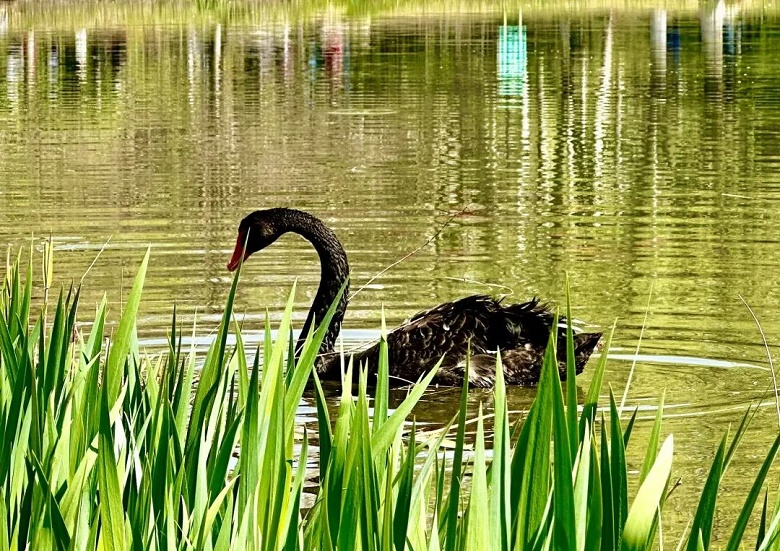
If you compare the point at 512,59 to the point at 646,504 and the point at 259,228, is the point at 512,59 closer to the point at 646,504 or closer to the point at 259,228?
the point at 259,228

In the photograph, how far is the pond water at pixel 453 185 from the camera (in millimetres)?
8180

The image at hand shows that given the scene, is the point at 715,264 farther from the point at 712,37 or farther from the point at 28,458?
the point at 712,37

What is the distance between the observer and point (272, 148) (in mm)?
16312

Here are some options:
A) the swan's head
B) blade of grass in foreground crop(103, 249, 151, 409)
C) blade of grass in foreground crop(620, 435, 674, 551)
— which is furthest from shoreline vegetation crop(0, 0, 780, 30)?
blade of grass in foreground crop(620, 435, 674, 551)

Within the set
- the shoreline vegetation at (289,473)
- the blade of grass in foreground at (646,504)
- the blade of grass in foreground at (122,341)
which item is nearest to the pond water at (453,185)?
the blade of grass in foreground at (122,341)

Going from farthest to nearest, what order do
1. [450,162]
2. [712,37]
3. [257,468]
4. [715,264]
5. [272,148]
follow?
[712,37] → [272,148] → [450,162] → [715,264] → [257,468]

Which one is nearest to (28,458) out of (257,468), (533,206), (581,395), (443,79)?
(257,468)

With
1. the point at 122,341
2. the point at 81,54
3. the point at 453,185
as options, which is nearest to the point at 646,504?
the point at 122,341

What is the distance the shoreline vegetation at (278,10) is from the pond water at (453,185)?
8689mm

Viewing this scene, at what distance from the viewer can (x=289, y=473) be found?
10.4 feet

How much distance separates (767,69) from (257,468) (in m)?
23.0

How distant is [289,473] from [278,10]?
1603 inches

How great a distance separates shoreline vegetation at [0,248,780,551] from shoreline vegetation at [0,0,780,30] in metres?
35.6

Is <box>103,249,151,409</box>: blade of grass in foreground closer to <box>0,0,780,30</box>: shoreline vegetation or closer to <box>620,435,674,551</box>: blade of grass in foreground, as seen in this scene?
<box>620,435,674,551</box>: blade of grass in foreground
